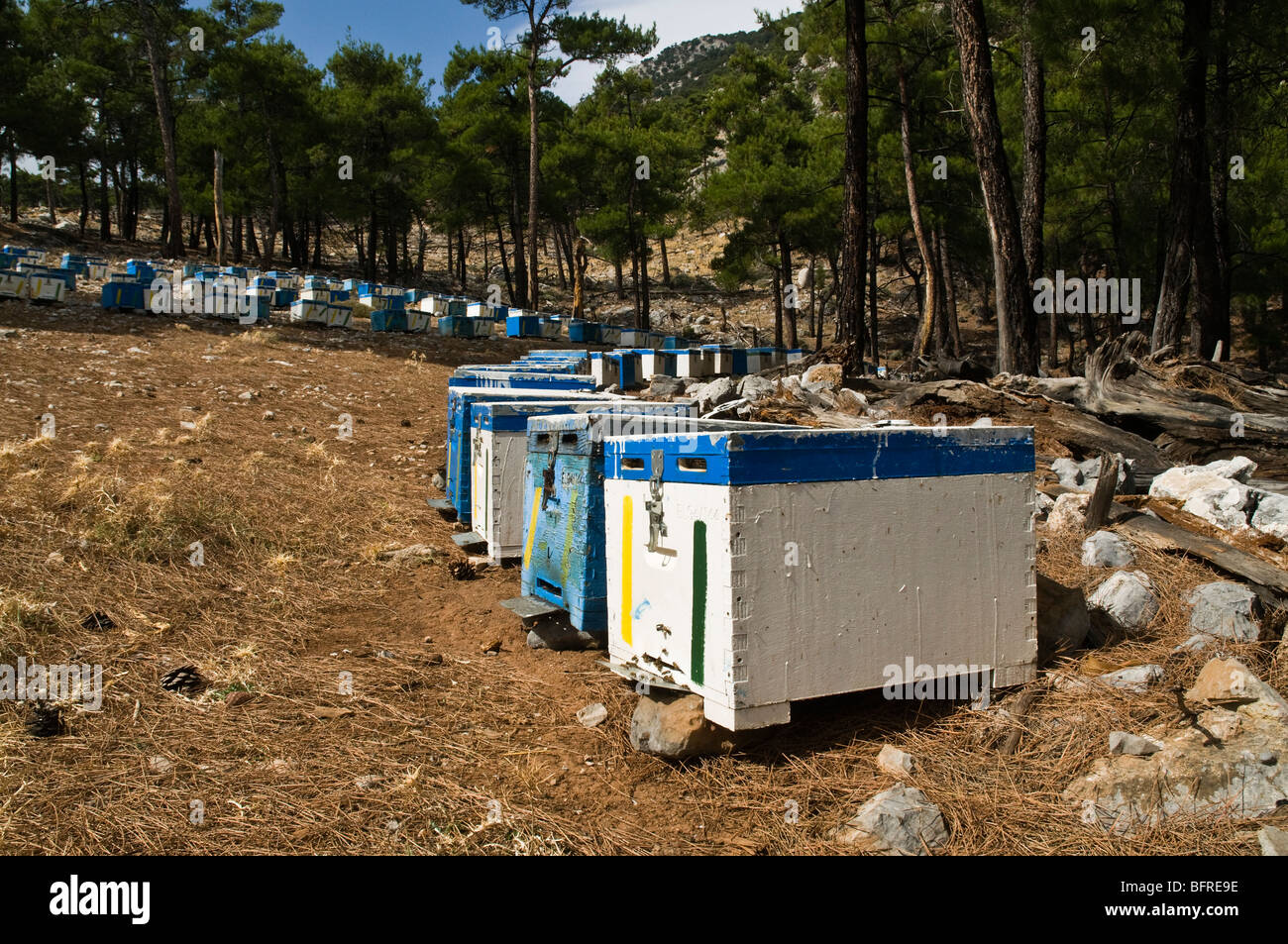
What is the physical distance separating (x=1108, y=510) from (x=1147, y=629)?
4.79 ft

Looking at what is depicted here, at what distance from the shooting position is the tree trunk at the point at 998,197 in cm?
945

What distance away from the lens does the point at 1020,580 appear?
3.60 meters

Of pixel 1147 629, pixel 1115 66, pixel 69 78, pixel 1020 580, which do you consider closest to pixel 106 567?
pixel 1020 580

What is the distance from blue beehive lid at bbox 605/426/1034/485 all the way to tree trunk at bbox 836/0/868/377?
7.35 metres

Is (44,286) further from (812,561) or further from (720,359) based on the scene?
(812,561)

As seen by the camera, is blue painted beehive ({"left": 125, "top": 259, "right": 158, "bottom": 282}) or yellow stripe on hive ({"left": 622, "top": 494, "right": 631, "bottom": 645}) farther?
blue painted beehive ({"left": 125, "top": 259, "right": 158, "bottom": 282})

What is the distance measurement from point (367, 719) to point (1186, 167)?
11983mm

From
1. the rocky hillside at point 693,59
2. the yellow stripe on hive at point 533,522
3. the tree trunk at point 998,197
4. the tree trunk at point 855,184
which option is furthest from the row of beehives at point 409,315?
the rocky hillside at point 693,59

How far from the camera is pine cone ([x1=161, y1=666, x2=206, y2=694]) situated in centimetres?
398

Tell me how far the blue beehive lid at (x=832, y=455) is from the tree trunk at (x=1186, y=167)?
336 inches

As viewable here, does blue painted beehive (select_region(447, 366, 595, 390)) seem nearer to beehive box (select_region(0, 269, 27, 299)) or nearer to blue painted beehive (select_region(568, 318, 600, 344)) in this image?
beehive box (select_region(0, 269, 27, 299))

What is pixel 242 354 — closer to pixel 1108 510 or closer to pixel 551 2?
pixel 1108 510

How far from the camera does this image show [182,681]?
13.2 ft

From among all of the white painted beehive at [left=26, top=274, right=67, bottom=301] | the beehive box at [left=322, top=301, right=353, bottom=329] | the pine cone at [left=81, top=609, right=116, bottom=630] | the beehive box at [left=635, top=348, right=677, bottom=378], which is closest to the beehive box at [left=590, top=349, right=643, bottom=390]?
the beehive box at [left=635, top=348, right=677, bottom=378]
